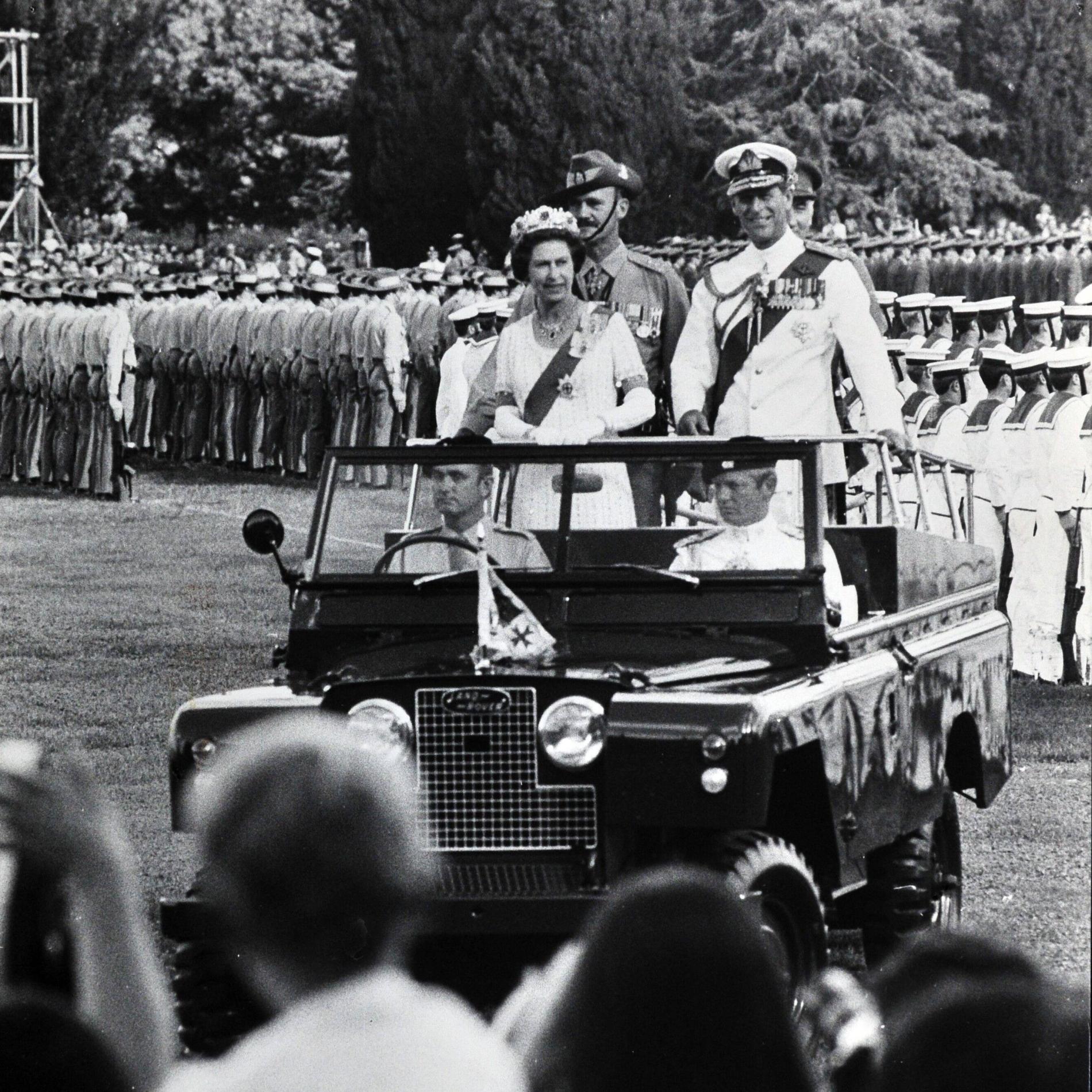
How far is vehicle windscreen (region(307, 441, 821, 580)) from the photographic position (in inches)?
260

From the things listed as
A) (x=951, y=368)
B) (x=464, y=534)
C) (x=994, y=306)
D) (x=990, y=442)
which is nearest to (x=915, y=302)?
(x=994, y=306)

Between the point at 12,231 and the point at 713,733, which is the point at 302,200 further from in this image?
the point at 713,733

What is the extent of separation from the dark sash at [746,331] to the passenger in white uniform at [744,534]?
171cm

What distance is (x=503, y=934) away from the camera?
5.48m

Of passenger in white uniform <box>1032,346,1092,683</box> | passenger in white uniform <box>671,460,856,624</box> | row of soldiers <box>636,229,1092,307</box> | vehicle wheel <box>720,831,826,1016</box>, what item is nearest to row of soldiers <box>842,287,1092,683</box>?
passenger in white uniform <box>1032,346,1092,683</box>

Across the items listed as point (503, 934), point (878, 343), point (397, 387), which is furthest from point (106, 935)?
point (397, 387)

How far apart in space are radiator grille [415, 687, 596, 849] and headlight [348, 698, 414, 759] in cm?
4

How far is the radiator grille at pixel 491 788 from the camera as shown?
18.6ft

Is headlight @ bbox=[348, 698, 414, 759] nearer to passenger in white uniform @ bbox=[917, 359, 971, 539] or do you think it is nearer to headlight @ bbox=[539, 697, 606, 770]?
headlight @ bbox=[539, 697, 606, 770]

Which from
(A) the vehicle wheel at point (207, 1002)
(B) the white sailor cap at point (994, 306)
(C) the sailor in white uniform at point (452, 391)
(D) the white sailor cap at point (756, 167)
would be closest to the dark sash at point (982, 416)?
(C) the sailor in white uniform at point (452, 391)

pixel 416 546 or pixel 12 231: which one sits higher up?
pixel 12 231

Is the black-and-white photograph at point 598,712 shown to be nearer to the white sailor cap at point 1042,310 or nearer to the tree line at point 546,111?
the white sailor cap at point 1042,310

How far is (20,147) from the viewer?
3216cm

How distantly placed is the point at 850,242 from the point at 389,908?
3034 cm
